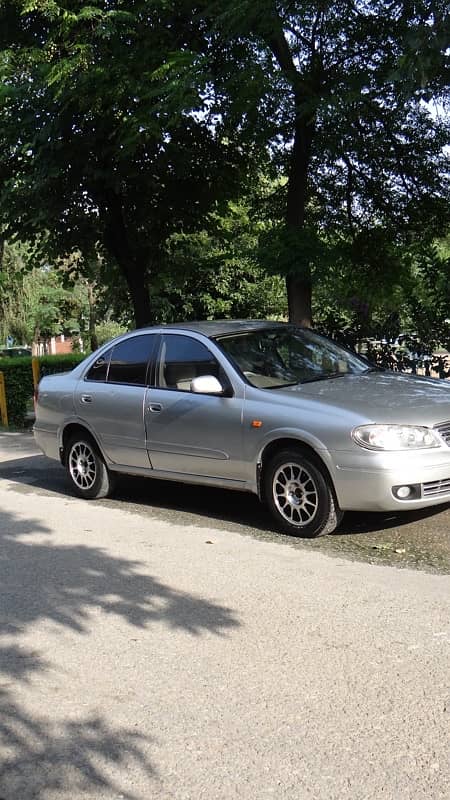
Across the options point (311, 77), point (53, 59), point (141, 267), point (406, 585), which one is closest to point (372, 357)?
point (311, 77)

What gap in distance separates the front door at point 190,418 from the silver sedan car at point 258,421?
0.01 m

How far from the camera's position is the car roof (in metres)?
7.76

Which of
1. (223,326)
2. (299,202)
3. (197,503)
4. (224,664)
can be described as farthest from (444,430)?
(299,202)

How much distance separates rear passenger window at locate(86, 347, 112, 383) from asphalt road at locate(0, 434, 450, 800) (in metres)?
1.87

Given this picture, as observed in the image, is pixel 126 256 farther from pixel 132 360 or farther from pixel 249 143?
pixel 132 360

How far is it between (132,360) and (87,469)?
1224 mm

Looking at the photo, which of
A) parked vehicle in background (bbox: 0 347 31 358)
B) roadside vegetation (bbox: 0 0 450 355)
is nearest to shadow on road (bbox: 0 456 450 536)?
roadside vegetation (bbox: 0 0 450 355)

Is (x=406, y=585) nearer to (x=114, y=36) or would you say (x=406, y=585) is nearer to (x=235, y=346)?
(x=235, y=346)

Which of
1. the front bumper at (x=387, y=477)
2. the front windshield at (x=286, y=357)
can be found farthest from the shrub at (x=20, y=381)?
the front bumper at (x=387, y=477)

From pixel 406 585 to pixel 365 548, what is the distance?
37.4 inches

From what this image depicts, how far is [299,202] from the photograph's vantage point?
1259 centimetres

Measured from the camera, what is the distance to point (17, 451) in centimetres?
1252

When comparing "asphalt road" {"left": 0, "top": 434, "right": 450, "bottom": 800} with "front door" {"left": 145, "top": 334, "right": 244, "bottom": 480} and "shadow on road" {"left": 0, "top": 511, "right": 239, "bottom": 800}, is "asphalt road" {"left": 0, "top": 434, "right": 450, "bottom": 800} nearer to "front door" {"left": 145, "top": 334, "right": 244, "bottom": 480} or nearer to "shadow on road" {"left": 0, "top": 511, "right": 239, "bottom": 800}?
"shadow on road" {"left": 0, "top": 511, "right": 239, "bottom": 800}

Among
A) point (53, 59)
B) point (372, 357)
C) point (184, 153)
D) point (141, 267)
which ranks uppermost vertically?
point (53, 59)
